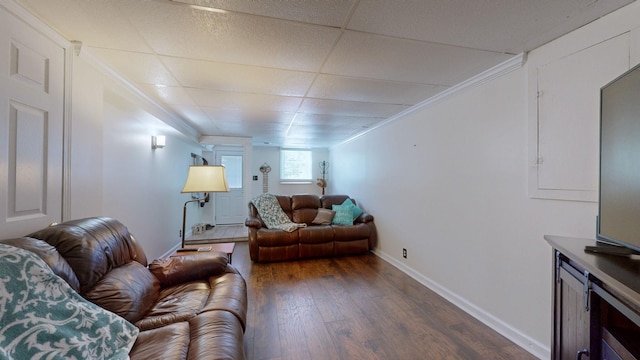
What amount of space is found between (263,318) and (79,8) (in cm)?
246

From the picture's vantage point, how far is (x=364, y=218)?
164 inches

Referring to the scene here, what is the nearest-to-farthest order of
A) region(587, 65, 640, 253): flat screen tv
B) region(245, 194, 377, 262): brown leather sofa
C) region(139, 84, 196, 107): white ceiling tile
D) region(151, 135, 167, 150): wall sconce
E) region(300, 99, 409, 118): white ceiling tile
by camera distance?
region(587, 65, 640, 253): flat screen tv → region(139, 84, 196, 107): white ceiling tile → region(300, 99, 409, 118): white ceiling tile → region(151, 135, 167, 150): wall sconce → region(245, 194, 377, 262): brown leather sofa

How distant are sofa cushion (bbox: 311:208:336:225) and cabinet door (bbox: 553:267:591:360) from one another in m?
3.30

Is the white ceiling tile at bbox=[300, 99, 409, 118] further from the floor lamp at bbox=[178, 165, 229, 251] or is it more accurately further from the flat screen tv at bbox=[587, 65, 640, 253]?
the flat screen tv at bbox=[587, 65, 640, 253]

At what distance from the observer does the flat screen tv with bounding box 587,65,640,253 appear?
3.13 ft

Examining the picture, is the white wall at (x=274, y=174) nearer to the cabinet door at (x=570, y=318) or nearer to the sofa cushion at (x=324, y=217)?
the sofa cushion at (x=324, y=217)

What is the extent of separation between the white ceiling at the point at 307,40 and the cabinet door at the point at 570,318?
1.40 meters

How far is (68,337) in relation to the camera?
94cm

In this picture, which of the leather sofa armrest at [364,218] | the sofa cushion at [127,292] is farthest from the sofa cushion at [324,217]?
the sofa cushion at [127,292]

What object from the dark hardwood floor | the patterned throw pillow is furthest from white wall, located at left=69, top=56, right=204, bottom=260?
the dark hardwood floor

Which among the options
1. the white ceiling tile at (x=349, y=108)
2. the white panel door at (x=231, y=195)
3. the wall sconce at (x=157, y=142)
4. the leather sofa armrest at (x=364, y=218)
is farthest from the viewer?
the white panel door at (x=231, y=195)

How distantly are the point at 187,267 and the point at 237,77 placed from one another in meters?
1.65

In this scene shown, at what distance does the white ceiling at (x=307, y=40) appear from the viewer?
51.6 inches

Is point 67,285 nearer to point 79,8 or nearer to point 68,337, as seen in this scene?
point 68,337
